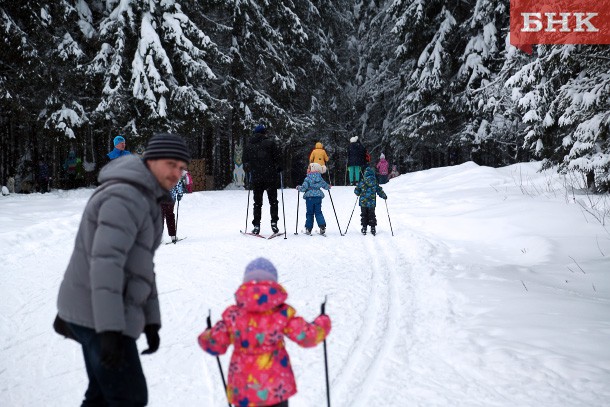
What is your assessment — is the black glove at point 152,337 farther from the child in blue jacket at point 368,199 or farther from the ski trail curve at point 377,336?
the child in blue jacket at point 368,199

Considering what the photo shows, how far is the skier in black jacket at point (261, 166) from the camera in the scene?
964cm

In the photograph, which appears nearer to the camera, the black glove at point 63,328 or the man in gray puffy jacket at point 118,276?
the man in gray puffy jacket at point 118,276

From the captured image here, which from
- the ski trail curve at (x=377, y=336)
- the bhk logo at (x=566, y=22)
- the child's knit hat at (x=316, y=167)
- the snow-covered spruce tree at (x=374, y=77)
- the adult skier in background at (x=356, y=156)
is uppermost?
the snow-covered spruce tree at (x=374, y=77)

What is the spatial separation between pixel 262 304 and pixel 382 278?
454cm

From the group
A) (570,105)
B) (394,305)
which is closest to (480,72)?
(570,105)

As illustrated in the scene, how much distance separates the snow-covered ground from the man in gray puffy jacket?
4.44 ft

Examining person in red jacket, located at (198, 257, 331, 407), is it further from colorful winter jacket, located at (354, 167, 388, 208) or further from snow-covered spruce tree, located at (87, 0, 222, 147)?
snow-covered spruce tree, located at (87, 0, 222, 147)

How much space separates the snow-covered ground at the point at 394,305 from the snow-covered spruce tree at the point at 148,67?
5730 millimetres

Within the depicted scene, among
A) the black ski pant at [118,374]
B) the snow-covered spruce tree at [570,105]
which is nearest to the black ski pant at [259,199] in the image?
Result: the snow-covered spruce tree at [570,105]

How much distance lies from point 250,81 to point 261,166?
42.8 feet

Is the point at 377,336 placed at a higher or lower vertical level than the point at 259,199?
lower

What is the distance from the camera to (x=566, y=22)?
9.40 m

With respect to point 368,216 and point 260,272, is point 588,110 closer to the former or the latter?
point 368,216

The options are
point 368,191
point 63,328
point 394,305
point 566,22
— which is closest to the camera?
point 63,328
